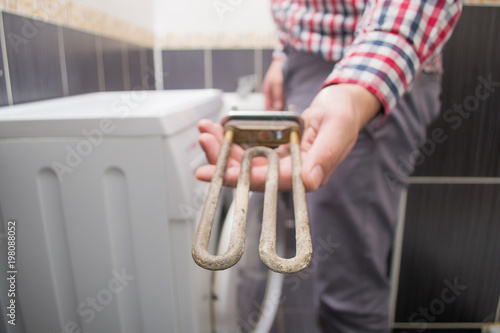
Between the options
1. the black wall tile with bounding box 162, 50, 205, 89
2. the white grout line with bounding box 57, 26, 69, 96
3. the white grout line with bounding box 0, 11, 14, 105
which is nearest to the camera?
the white grout line with bounding box 0, 11, 14, 105

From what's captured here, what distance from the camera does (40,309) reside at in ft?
1.26

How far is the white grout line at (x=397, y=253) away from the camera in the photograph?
28.5 inches

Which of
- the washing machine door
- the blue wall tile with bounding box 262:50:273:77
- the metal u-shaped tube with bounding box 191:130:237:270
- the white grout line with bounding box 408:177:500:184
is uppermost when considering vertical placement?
the blue wall tile with bounding box 262:50:273:77

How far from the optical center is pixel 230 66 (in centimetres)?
121

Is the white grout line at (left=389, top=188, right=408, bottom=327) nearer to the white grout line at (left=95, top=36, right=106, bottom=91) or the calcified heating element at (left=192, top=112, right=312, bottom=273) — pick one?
the calcified heating element at (left=192, top=112, right=312, bottom=273)

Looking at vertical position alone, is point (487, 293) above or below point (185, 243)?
below

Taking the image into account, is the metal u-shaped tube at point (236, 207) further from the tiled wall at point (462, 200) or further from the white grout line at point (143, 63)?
the white grout line at point (143, 63)

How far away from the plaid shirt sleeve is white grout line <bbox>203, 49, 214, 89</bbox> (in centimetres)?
89

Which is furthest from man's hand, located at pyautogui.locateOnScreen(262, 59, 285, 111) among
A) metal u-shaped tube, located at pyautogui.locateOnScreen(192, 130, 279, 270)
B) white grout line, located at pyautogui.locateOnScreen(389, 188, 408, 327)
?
metal u-shaped tube, located at pyautogui.locateOnScreen(192, 130, 279, 270)

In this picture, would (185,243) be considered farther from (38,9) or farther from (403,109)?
(38,9)

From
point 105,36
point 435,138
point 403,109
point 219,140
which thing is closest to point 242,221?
point 219,140

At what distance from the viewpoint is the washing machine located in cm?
37

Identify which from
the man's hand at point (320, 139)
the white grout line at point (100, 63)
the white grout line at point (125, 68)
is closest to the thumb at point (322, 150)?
the man's hand at point (320, 139)

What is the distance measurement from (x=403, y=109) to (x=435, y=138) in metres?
0.23
